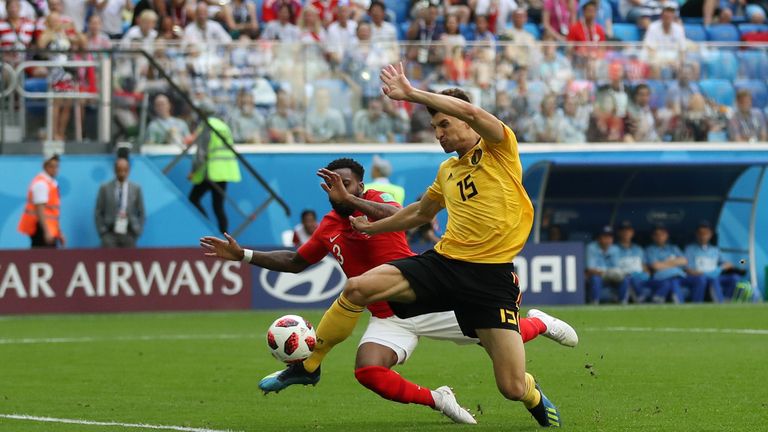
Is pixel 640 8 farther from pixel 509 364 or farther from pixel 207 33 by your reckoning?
pixel 509 364

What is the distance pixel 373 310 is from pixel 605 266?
43.5 feet

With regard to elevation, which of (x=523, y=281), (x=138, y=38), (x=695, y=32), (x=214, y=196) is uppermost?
(x=138, y=38)

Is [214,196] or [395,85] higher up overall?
[395,85]

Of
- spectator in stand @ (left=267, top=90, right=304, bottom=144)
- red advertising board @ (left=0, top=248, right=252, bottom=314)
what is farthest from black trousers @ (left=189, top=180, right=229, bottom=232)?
red advertising board @ (left=0, top=248, right=252, bottom=314)

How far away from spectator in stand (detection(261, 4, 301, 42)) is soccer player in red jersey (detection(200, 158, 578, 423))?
45.4 ft

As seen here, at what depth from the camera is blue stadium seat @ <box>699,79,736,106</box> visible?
23562 mm

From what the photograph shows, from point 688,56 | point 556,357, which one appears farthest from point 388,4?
point 556,357

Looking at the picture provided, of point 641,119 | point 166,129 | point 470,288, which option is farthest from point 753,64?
point 470,288

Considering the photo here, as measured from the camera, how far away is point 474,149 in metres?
8.38

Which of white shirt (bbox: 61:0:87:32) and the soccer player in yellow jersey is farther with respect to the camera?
white shirt (bbox: 61:0:87:32)

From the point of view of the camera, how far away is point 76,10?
2300 centimetres

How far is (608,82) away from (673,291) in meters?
3.56

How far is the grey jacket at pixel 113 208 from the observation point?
21.1 meters

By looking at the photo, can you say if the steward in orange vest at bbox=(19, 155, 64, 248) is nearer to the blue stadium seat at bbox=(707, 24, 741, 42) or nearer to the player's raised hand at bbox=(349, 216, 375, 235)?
the blue stadium seat at bbox=(707, 24, 741, 42)
